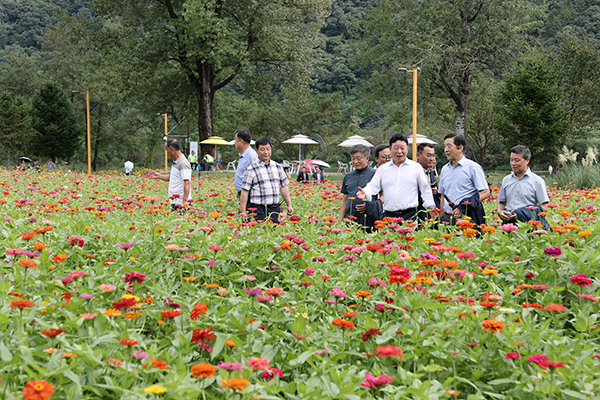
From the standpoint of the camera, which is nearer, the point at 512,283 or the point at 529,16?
the point at 512,283

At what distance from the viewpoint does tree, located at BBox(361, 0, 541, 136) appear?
2836 centimetres

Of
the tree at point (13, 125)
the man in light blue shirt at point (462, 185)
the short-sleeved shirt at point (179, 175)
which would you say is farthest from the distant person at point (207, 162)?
the man in light blue shirt at point (462, 185)

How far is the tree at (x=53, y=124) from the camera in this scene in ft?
150

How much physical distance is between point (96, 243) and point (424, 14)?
97.6 feet

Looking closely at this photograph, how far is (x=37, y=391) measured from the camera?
1809 millimetres

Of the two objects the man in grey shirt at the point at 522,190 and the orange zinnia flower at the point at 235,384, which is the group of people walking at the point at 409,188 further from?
Answer: the orange zinnia flower at the point at 235,384

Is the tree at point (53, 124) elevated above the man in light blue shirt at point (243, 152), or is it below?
above

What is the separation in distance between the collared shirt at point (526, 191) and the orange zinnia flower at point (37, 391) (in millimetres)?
5099

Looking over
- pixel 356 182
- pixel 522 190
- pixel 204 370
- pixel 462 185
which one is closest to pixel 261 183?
pixel 356 182

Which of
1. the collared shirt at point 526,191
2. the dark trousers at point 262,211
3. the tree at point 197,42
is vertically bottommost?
the dark trousers at point 262,211

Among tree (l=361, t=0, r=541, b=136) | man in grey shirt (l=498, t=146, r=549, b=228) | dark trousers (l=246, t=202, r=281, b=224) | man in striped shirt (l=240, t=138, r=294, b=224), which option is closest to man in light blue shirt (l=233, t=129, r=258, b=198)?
man in striped shirt (l=240, t=138, r=294, b=224)

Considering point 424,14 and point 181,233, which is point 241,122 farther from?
point 181,233

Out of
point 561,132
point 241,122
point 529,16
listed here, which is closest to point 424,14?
point 529,16

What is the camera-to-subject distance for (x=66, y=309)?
106 inches
